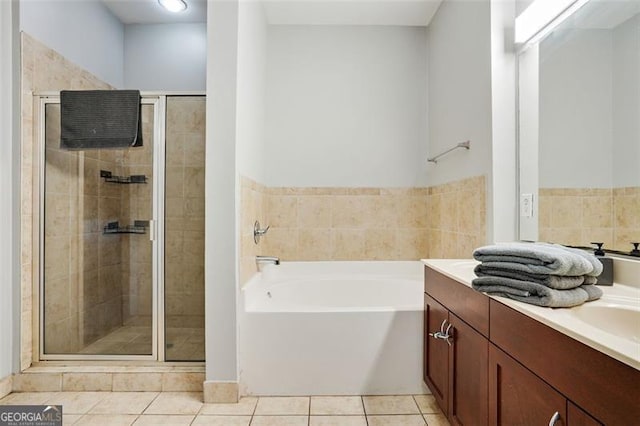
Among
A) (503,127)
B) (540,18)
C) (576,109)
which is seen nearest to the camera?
(576,109)

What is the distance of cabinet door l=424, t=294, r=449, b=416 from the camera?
66.6 inches

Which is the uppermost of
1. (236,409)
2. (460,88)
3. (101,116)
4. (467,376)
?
(460,88)

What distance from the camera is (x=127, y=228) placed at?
2355 mm

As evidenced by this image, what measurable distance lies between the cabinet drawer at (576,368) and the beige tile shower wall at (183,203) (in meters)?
1.72

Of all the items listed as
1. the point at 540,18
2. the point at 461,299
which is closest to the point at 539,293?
the point at 461,299

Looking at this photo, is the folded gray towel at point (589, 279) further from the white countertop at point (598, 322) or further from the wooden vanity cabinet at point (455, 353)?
the wooden vanity cabinet at point (455, 353)

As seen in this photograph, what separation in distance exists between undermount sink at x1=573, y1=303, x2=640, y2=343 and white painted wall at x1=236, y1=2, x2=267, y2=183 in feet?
5.50

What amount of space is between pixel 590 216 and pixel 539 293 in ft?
2.32

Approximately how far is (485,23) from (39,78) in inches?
101

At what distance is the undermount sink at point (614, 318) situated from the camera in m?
1.06

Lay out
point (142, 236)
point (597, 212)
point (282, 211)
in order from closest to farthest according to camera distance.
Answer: point (597, 212)
point (142, 236)
point (282, 211)

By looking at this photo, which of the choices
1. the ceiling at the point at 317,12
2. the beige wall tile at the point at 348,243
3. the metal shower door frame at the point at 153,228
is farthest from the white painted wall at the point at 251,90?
the beige wall tile at the point at 348,243

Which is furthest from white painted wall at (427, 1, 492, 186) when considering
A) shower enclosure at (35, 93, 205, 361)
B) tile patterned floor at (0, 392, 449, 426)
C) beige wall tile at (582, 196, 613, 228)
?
shower enclosure at (35, 93, 205, 361)

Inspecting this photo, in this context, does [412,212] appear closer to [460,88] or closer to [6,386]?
[460,88]
